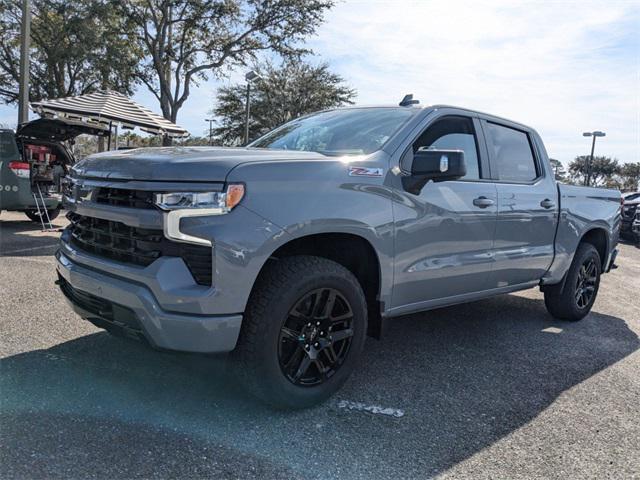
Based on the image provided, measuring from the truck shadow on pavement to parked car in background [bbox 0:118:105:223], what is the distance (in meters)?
6.11

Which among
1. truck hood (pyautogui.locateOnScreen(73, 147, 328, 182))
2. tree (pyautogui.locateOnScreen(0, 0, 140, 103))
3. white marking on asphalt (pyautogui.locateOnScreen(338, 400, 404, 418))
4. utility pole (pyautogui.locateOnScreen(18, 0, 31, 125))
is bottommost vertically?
Answer: white marking on asphalt (pyautogui.locateOnScreen(338, 400, 404, 418))

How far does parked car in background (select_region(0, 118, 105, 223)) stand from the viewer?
28.5ft

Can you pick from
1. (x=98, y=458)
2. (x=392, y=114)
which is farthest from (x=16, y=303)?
(x=392, y=114)

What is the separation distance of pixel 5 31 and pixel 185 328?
2454cm

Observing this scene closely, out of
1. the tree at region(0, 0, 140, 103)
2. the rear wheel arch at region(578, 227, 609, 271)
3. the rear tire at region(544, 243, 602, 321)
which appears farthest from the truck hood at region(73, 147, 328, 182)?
the tree at region(0, 0, 140, 103)

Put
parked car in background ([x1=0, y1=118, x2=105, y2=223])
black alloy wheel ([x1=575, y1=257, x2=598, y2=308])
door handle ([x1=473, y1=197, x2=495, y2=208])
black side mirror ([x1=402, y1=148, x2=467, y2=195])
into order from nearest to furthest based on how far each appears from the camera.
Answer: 1. black side mirror ([x1=402, y1=148, x2=467, y2=195])
2. door handle ([x1=473, y1=197, x2=495, y2=208])
3. black alloy wheel ([x1=575, y1=257, x2=598, y2=308])
4. parked car in background ([x1=0, y1=118, x2=105, y2=223])

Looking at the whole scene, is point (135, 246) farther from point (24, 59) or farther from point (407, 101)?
point (24, 59)

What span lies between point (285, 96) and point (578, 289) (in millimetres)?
25583

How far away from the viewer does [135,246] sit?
2.69m

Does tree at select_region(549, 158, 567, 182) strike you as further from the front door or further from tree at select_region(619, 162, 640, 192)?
tree at select_region(619, 162, 640, 192)

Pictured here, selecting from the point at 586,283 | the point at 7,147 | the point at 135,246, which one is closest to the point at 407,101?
the point at 135,246

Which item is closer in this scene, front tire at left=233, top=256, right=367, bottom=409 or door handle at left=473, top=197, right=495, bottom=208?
front tire at left=233, top=256, right=367, bottom=409

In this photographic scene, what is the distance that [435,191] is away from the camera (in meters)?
3.49

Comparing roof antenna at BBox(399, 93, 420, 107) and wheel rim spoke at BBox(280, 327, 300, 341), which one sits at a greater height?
roof antenna at BBox(399, 93, 420, 107)
